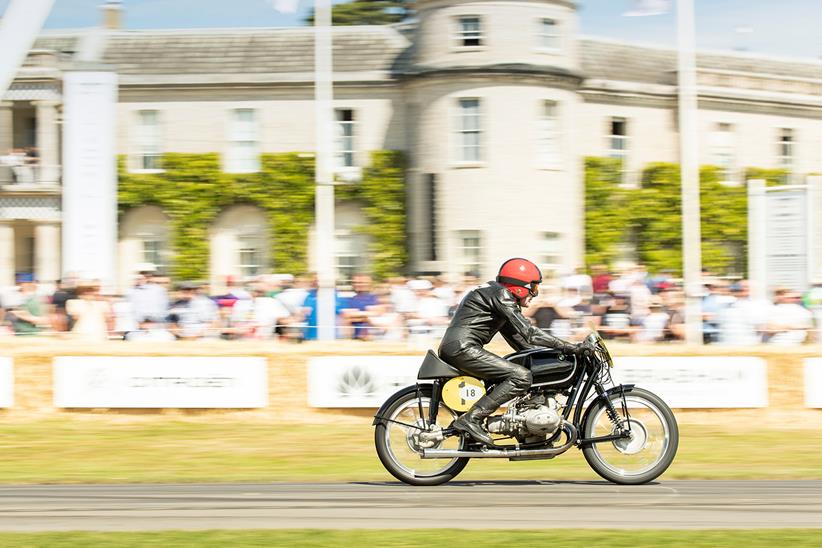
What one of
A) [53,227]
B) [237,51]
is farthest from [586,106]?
[53,227]

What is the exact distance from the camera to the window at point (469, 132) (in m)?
32.7

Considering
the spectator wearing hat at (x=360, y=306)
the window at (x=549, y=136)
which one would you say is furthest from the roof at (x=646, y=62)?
the spectator wearing hat at (x=360, y=306)

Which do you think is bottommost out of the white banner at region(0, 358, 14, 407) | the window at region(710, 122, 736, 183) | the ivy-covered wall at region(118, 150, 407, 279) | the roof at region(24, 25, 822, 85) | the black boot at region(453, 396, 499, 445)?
the white banner at region(0, 358, 14, 407)

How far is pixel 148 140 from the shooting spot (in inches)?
1383

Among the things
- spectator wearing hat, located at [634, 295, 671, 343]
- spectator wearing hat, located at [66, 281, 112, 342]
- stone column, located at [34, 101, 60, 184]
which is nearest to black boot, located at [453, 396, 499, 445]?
spectator wearing hat, located at [634, 295, 671, 343]

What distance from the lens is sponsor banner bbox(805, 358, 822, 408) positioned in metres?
16.2

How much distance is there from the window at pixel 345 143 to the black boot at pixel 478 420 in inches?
975

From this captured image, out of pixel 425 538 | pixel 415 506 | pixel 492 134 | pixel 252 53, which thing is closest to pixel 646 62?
pixel 492 134

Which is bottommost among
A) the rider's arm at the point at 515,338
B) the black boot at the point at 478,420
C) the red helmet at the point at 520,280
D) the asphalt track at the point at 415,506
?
the asphalt track at the point at 415,506

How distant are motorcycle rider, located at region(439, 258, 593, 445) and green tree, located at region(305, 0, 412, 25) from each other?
171 feet

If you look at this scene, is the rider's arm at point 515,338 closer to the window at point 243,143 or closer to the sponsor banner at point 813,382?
the sponsor banner at point 813,382

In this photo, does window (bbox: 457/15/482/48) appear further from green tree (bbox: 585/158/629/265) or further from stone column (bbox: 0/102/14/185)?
stone column (bbox: 0/102/14/185)

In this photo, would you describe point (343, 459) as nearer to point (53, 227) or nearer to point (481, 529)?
point (481, 529)

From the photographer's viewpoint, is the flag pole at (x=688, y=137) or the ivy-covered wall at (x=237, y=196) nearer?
the flag pole at (x=688, y=137)
